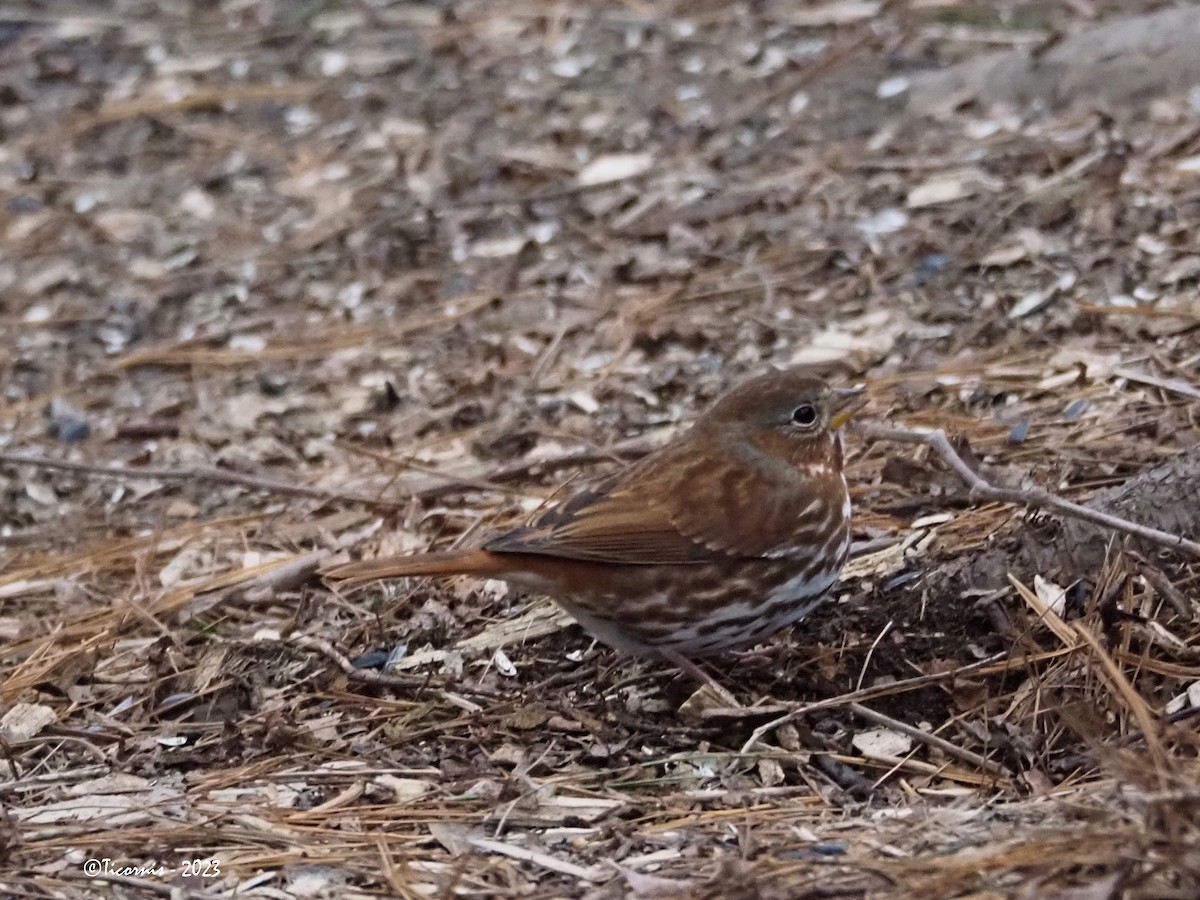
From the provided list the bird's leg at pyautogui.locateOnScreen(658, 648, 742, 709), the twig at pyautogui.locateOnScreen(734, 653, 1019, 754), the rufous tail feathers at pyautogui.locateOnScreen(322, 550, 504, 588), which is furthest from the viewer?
the rufous tail feathers at pyautogui.locateOnScreen(322, 550, 504, 588)

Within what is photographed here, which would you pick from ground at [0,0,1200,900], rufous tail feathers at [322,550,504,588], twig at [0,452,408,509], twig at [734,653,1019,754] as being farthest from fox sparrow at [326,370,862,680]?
twig at [0,452,408,509]

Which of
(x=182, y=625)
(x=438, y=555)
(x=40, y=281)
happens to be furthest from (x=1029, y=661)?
(x=40, y=281)

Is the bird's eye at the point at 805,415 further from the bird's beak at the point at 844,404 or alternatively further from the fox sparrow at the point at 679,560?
the fox sparrow at the point at 679,560

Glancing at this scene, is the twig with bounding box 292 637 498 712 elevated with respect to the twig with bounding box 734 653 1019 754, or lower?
elevated

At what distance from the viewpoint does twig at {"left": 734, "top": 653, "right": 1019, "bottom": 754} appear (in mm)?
3863

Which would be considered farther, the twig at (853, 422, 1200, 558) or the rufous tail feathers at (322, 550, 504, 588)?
the rufous tail feathers at (322, 550, 504, 588)

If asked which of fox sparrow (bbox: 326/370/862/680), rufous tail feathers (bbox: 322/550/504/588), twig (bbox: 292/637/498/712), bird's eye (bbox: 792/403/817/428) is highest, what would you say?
rufous tail feathers (bbox: 322/550/504/588)

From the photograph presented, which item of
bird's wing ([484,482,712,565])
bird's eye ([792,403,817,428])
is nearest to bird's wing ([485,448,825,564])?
bird's wing ([484,482,712,565])

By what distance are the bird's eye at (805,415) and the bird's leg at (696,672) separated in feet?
2.38

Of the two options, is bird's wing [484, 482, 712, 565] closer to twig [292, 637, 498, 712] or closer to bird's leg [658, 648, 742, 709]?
bird's leg [658, 648, 742, 709]

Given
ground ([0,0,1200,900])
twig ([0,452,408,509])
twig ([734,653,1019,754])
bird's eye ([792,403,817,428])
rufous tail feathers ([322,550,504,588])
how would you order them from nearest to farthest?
ground ([0,0,1200,900]) < twig ([734,653,1019,754]) < rufous tail feathers ([322,550,504,588]) < bird's eye ([792,403,817,428]) < twig ([0,452,408,509])

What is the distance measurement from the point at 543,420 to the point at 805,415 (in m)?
1.56

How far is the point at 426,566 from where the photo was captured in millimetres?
4125

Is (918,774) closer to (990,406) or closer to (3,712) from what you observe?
(990,406)
